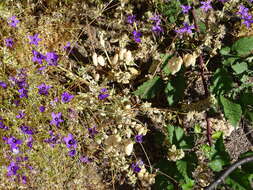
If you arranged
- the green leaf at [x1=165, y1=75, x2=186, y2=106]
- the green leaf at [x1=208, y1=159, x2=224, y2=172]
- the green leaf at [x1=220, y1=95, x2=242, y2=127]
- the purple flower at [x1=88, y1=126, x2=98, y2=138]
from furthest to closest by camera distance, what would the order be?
the purple flower at [x1=88, y1=126, x2=98, y2=138], the green leaf at [x1=165, y1=75, x2=186, y2=106], the green leaf at [x1=220, y1=95, x2=242, y2=127], the green leaf at [x1=208, y1=159, x2=224, y2=172]

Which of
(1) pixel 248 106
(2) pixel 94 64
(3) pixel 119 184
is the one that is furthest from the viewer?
(3) pixel 119 184

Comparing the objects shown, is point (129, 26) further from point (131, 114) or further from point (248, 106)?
point (248, 106)

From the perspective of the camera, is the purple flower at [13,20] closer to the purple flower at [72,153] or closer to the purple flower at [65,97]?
the purple flower at [65,97]

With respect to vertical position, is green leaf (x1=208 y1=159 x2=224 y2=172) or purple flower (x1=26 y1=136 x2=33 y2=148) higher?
green leaf (x1=208 y1=159 x2=224 y2=172)

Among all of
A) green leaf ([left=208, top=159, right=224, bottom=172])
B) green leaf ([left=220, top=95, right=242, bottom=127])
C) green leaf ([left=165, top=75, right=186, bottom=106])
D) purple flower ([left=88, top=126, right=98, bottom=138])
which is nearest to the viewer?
green leaf ([left=208, top=159, right=224, bottom=172])

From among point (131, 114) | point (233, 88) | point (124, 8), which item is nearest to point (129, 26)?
point (124, 8)

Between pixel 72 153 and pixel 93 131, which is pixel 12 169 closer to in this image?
pixel 72 153

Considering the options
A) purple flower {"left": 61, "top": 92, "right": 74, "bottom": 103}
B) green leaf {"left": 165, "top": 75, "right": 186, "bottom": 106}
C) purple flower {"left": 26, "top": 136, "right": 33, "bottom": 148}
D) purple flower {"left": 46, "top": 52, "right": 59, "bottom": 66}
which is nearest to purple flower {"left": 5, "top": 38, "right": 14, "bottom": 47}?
purple flower {"left": 46, "top": 52, "right": 59, "bottom": 66}

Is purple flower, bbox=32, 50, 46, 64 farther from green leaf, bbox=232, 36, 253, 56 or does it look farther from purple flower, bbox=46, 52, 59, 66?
green leaf, bbox=232, 36, 253, 56
